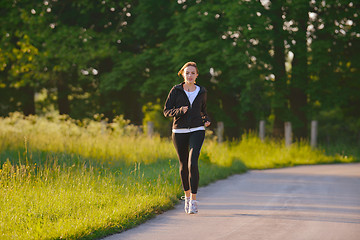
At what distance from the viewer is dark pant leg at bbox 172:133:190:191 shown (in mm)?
7840

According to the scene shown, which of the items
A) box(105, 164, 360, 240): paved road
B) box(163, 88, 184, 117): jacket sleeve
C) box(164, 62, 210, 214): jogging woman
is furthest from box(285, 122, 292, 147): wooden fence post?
box(163, 88, 184, 117): jacket sleeve

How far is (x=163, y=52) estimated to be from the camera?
976 inches

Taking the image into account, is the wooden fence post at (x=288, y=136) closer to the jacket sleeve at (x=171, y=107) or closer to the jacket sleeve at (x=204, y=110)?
the jacket sleeve at (x=204, y=110)

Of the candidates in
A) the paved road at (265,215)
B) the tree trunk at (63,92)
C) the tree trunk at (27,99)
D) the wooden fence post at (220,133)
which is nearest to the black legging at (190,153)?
the paved road at (265,215)

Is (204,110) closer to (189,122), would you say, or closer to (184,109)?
(189,122)

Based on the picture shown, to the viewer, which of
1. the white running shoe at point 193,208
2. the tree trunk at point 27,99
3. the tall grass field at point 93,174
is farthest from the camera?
the tree trunk at point 27,99

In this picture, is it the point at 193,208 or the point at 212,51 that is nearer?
the point at 193,208

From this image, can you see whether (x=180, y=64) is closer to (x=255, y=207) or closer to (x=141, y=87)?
(x=141, y=87)

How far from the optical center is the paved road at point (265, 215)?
6523 mm

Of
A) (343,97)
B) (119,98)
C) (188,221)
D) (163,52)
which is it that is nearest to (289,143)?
(343,97)

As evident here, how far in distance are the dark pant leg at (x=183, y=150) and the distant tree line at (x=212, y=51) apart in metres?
13.6

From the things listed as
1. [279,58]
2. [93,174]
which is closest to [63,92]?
[279,58]

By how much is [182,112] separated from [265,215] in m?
1.97

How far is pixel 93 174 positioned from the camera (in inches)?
393
